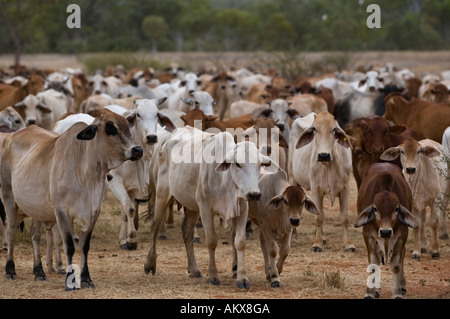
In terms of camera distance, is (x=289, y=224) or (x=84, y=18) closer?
(x=289, y=224)

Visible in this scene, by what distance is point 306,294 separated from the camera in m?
8.35

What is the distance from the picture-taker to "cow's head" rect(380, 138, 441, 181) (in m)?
9.99

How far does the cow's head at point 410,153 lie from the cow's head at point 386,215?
2218mm

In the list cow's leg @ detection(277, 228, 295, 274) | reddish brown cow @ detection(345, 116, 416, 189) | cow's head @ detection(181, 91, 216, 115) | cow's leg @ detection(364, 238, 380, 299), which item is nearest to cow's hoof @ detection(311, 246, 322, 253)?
reddish brown cow @ detection(345, 116, 416, 189)

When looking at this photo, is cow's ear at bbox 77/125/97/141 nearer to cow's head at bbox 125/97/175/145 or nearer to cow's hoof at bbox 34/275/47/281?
cow's hoof at bbox 34/275/47/281

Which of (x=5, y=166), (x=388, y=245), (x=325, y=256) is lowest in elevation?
(x=325, y=256)

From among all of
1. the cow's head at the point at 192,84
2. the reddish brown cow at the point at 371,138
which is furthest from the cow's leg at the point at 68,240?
the cow's head at the point at 192,84

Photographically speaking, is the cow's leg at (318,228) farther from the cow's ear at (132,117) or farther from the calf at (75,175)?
the calf at (75,175)

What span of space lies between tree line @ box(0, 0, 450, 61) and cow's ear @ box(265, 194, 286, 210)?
2018 inches

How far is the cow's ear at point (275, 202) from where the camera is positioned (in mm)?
Result: 8484

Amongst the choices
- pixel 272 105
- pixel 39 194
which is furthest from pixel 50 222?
pixel 272 105

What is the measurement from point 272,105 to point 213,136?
5.41 m

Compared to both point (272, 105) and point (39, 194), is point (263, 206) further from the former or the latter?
point (272, 105)

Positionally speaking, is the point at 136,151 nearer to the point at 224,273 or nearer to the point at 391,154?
the point at 224,273
